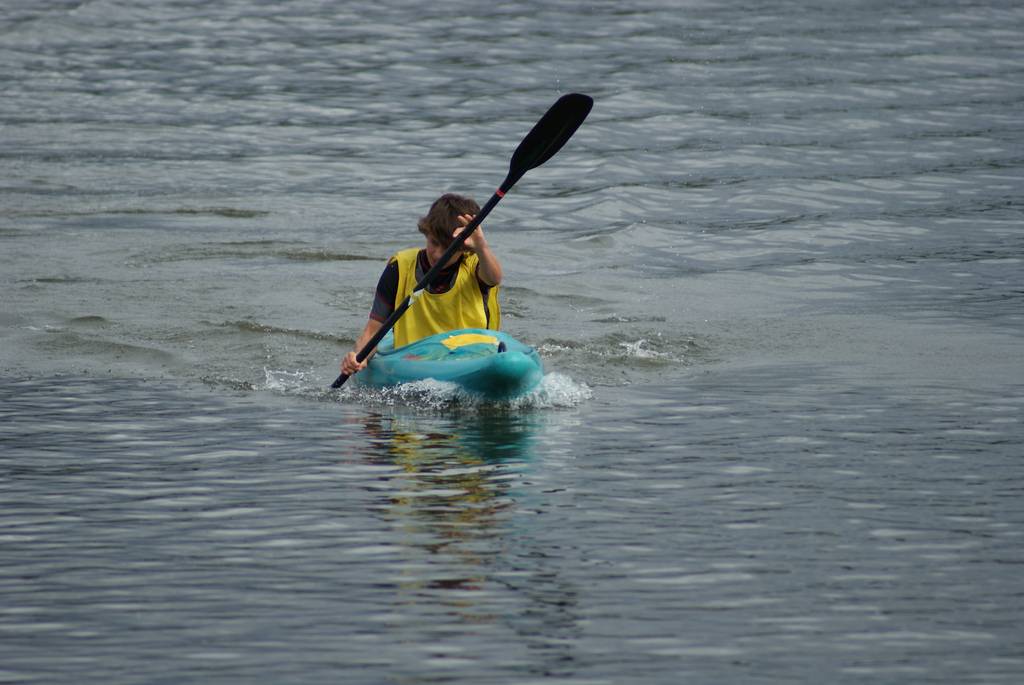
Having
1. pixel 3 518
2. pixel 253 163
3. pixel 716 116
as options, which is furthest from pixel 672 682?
pixel 716 116

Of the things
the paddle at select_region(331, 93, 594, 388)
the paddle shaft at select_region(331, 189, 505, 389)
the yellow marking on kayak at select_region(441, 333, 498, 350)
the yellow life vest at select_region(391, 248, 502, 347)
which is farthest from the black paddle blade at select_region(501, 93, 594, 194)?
the yellow marking on kayak at select_region(441, 333, 498, 350)

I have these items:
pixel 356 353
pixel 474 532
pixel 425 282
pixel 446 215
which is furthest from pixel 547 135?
pixel 474 532

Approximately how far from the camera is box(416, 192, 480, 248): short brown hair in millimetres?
9188

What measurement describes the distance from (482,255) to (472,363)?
595 mm

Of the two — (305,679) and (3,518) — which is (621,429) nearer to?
(3,518)

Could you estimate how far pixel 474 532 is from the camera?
258 inches

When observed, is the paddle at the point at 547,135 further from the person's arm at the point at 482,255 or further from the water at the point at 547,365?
the water at the point at 547,365

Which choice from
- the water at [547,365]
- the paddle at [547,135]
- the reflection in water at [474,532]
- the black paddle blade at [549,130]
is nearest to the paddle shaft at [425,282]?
the paddle at [547,135]

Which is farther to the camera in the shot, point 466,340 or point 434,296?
point 434,296

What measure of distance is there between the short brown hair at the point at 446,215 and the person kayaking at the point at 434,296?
0.05 m

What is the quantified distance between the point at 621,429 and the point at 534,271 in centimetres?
609

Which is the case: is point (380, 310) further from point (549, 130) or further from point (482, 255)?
point (549, 130)

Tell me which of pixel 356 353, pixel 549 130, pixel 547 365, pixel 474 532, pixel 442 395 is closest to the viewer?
pixel 474 532

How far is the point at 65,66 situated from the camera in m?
25.7
